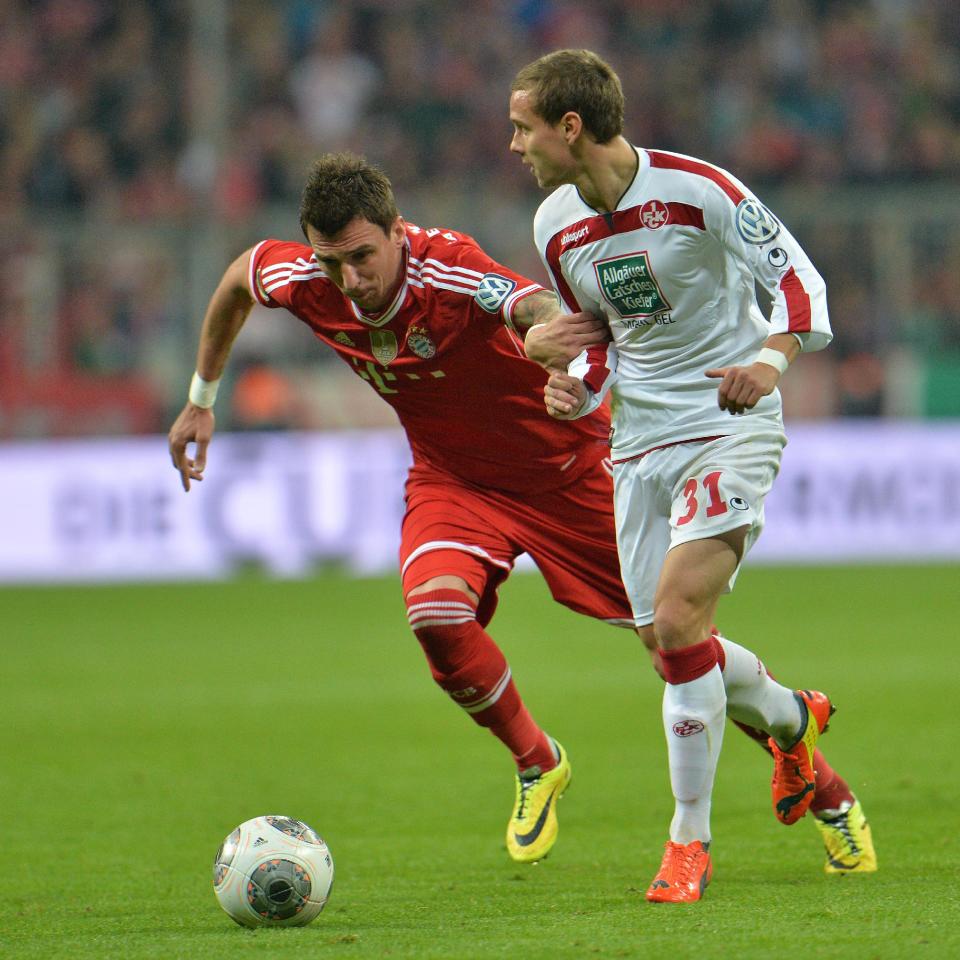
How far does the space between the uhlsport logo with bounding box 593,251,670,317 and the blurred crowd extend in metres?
10.5

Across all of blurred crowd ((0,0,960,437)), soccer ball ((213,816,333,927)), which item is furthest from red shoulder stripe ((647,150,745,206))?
blurred crowd ((0,0,960,437))

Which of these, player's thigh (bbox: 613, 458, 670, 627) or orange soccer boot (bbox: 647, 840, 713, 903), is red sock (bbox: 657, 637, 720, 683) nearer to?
player's thigh (bbox: 613, 458, 670, 627)

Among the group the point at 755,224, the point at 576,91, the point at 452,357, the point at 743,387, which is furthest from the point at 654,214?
the point at 452,357

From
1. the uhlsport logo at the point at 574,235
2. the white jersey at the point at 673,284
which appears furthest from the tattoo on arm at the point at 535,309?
the uhlsport logo at the point at 574,235

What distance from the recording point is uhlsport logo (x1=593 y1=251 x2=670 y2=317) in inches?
187

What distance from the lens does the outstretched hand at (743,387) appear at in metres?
4.32

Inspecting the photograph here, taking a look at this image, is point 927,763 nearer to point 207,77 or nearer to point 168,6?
point 207,77

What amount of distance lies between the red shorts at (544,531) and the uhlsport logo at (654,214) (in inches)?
47.5

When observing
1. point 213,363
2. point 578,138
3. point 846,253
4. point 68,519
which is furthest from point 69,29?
point 578,138

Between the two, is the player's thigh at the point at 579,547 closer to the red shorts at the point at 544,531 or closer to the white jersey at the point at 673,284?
the red shorts at the point at 544,531

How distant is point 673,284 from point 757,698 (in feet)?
4.13

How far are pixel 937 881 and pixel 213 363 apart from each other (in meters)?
2.98

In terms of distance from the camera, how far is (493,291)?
17.5 ft

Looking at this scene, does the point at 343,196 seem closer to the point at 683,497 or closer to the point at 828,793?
the point at 683,497
